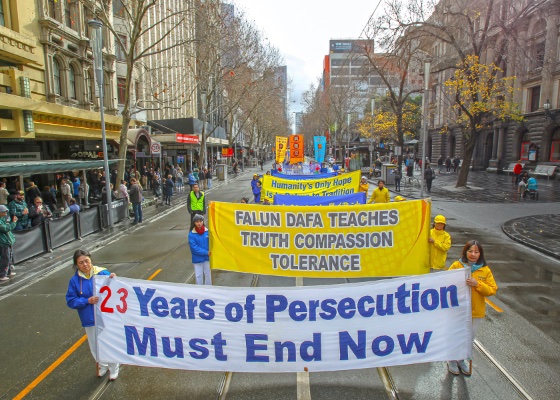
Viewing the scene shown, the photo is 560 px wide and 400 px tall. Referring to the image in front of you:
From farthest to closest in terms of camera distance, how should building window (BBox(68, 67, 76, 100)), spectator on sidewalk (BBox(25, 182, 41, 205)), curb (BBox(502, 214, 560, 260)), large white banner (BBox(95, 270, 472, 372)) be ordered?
building window (BBox(68, 67, 76, 100)), spectator on sidewalk (BBox(25, 182, 41, 205)), curb (BBox(502, 214, 560, 260)), large white banner (BBox(95, 270, 472, 372))

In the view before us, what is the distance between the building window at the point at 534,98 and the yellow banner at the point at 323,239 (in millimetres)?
36728

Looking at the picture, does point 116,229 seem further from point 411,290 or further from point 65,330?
point 411,290

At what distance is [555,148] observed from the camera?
105ft

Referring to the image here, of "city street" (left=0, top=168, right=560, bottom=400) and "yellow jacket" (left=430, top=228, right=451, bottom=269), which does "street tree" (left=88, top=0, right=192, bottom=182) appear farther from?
"yellow jacket" (left=430, top=228, right=451, bottom=269)

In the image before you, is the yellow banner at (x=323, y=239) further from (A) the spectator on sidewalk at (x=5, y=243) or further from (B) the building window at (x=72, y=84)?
(B) the building window at (x=72, y=84)

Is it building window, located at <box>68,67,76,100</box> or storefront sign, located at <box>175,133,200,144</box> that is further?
storefront sign, located at <box>175,133,200,144</box>

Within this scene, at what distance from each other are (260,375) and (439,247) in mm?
3712

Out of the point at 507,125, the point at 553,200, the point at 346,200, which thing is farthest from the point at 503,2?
the point at 507,125

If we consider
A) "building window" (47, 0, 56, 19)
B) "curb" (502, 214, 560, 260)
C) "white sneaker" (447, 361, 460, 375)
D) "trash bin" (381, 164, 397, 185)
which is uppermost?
"building window" (47, 0, 56, 19)

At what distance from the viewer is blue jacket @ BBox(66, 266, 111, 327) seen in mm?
4227

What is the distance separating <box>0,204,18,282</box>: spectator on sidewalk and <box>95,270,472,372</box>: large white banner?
545 cm

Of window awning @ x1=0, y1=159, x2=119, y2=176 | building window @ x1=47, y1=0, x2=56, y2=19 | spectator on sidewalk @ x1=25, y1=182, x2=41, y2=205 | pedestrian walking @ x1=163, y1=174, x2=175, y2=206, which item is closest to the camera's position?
window awning @ x1=0, y1=159, x2=119, y2=176

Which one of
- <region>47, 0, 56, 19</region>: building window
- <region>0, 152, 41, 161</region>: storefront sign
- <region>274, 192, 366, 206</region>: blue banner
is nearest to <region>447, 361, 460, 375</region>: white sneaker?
<region>274, 192, 366, 206</region>: blue banner

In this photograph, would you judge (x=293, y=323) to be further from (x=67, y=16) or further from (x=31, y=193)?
(x=67, y=16)
